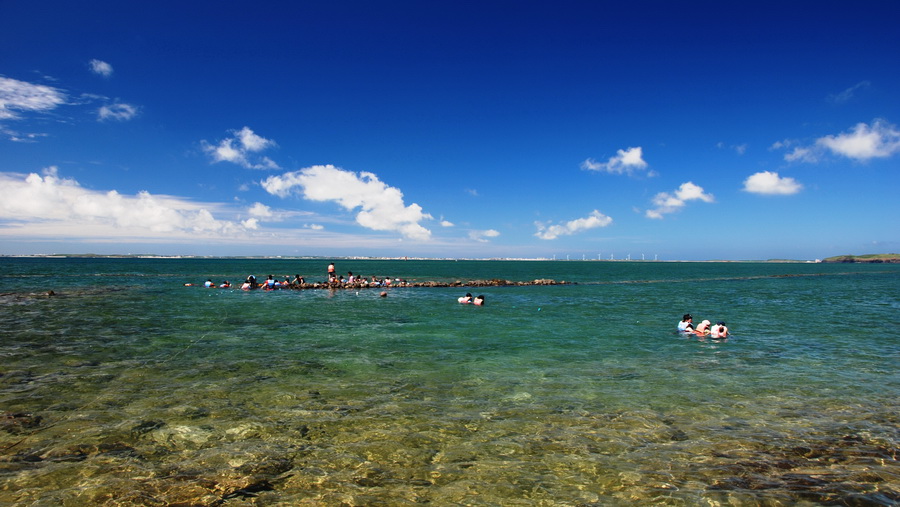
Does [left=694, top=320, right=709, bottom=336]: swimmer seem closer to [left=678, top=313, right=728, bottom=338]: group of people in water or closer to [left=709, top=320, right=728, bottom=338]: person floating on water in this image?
[left=678, top=313, right=728, bottom=338]: group of people in water

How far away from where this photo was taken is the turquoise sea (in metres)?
7.65

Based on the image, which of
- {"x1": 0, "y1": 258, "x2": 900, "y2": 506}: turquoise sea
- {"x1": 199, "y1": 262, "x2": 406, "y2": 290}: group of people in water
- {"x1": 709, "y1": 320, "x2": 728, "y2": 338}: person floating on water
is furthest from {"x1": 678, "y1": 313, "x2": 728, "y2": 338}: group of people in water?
{"x1": 199, "y1": 262, "x2": 406, "y2": 290}: group of people in water

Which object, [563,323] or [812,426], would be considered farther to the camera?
[563,323]

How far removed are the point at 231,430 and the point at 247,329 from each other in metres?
16.0

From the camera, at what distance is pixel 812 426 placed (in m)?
10.6

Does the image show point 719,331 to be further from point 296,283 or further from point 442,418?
point 296,283

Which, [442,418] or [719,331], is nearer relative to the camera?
[442,418]

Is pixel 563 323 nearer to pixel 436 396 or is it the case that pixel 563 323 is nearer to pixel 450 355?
pixel 450 355

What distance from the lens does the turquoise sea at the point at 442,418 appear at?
25.1 ft

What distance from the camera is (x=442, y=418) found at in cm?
1098

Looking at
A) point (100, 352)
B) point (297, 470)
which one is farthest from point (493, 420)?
point (100, 352)

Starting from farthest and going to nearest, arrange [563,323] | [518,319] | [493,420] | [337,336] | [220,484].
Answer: [518,319] → [563,323] → [337,336] → [493,420] → [220,484]

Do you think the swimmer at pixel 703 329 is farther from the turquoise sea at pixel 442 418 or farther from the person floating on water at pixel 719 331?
the turquoise sea at pixel 442 418

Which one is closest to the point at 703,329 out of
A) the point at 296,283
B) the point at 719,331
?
the point at 719,331
